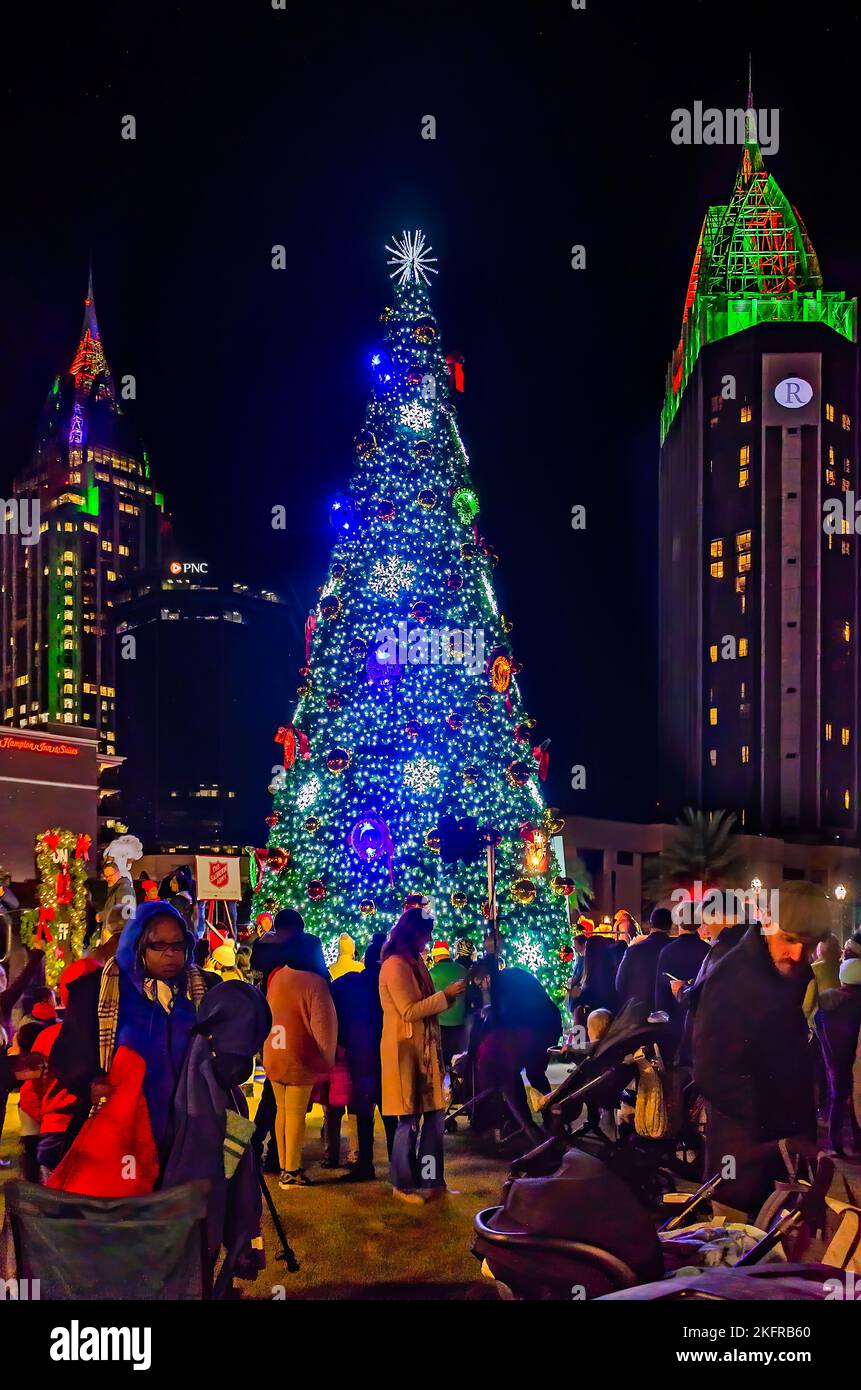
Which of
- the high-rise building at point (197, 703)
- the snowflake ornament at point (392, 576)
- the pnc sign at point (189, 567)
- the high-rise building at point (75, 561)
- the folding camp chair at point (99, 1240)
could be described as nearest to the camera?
the folding camp chair at point (99, 1240)

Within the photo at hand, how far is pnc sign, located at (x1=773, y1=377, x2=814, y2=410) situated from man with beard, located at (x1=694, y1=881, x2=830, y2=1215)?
236ft

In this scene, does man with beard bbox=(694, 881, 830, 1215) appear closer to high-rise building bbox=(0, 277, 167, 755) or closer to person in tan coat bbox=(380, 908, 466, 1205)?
person in tan coat bbox=(380, 908, 466, 1205)

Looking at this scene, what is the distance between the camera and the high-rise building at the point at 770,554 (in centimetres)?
7312

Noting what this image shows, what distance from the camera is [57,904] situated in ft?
72.8

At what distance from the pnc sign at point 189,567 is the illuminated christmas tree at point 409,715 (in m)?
122

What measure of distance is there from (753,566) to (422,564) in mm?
57536

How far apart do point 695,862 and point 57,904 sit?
29021mm

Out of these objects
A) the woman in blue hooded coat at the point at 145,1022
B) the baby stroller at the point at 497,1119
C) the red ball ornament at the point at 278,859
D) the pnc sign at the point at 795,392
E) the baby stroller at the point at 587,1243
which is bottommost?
the baby stroller at the point at 497,1119

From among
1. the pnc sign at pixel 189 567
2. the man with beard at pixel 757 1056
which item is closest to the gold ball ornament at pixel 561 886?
the man with beard at pixel 757 1056

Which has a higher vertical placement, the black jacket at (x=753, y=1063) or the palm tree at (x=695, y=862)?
the black jacket at (x=753, y=1063)

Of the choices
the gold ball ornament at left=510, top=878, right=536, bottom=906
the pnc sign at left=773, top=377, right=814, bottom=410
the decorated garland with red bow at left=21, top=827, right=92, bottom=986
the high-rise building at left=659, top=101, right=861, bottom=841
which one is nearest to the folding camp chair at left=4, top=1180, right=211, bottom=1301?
the gold ball ornament at left=510, top=878, right=536, bottom=906

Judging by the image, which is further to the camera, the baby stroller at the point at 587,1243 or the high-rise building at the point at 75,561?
the high-rise building at the point at 75,561

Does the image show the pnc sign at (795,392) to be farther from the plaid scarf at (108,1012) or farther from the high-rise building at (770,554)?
the plaid scarf at (108,1012)
